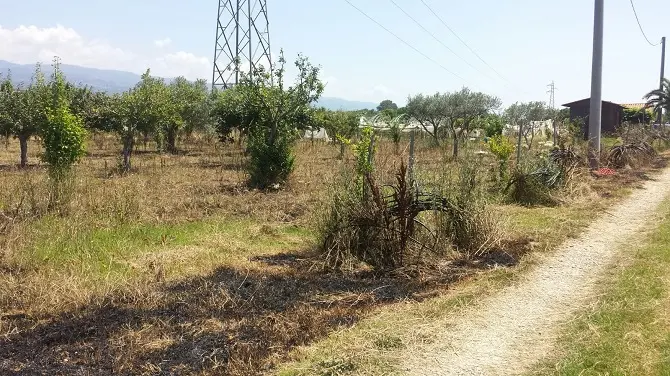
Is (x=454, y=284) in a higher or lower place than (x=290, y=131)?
lower

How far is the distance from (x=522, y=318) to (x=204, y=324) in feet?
9.74

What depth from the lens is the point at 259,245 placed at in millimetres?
8656

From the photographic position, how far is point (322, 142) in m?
32.1

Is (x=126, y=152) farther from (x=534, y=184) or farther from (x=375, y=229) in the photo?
(x=375, y=229)

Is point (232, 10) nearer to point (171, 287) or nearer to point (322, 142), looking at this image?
point (322, 142)

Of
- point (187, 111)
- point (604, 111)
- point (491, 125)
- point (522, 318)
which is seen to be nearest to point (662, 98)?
point (604, 111)

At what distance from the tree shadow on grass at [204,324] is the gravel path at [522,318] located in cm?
82

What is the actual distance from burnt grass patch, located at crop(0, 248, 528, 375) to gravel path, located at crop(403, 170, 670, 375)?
769 millimetres

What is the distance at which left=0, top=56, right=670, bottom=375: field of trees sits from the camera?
15.8ft

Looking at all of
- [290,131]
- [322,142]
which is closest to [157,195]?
[290,131]

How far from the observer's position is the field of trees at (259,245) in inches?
190

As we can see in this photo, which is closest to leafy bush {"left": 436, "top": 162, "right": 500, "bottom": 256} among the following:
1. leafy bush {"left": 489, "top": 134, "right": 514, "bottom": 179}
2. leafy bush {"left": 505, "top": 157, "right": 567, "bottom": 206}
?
leafy bush {"left": 505, "top": 157, "right": 567, "bottom": 206}

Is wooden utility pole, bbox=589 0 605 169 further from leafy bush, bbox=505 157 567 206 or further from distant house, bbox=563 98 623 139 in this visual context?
distant house, bbox=563 98 623 139

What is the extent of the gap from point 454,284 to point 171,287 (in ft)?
10.3
